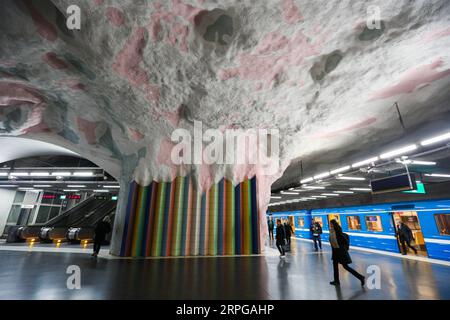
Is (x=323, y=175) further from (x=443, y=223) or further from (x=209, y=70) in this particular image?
(x=209, y=70)

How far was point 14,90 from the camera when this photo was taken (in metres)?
7.07

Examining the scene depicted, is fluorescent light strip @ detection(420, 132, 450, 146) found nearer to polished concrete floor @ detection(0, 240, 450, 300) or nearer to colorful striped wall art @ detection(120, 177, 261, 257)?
polished concrete floor @ detection(0, 240, 450, 300)

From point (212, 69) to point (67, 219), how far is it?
1654cm

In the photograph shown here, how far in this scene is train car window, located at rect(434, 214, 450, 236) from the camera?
864 cm

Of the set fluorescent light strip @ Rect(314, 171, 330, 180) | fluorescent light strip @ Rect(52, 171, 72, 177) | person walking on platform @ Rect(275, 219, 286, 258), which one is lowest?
person walking on platform @ Rect(275, 219, 286, 258)

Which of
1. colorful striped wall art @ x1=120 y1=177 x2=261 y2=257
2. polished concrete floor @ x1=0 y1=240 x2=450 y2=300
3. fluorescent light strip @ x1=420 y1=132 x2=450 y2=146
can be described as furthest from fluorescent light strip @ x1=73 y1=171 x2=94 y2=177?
fluorescent light strip @ x1=420 y1=132 x2=450 y2=146

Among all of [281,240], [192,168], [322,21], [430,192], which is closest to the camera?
[322,21]

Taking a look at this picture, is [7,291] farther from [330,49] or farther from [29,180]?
[29,180]

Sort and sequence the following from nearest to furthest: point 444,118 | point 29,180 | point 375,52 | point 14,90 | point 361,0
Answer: point 361,0
point 375,52
point 14,90
point 444,118
point 29,180

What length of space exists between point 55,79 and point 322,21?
7648 mm

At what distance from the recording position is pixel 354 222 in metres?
13.9

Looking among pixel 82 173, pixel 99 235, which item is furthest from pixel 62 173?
pixel 99 235

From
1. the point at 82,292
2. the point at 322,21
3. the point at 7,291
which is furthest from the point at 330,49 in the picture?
the point at 7,291

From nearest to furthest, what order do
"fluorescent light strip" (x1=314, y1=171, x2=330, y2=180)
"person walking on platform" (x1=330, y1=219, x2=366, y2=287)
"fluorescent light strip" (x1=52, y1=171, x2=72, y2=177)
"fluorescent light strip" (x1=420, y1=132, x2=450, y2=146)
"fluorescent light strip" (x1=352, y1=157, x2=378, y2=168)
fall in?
"person walking on platform" (x1=330, y1=219, x2=366, y2=287)
"fluorescent light strip" (x1=420, y1=132, x2=450, y2=146)
"fluorescent light strip" (x1=352, y1=157, x2=378, y2=168)
"fluorescent light strip" (x1=314, y1=171, x2=330, y2=180)
"fluorescent light strip" (x1=52, y1=171, x2=72, y2=177)
